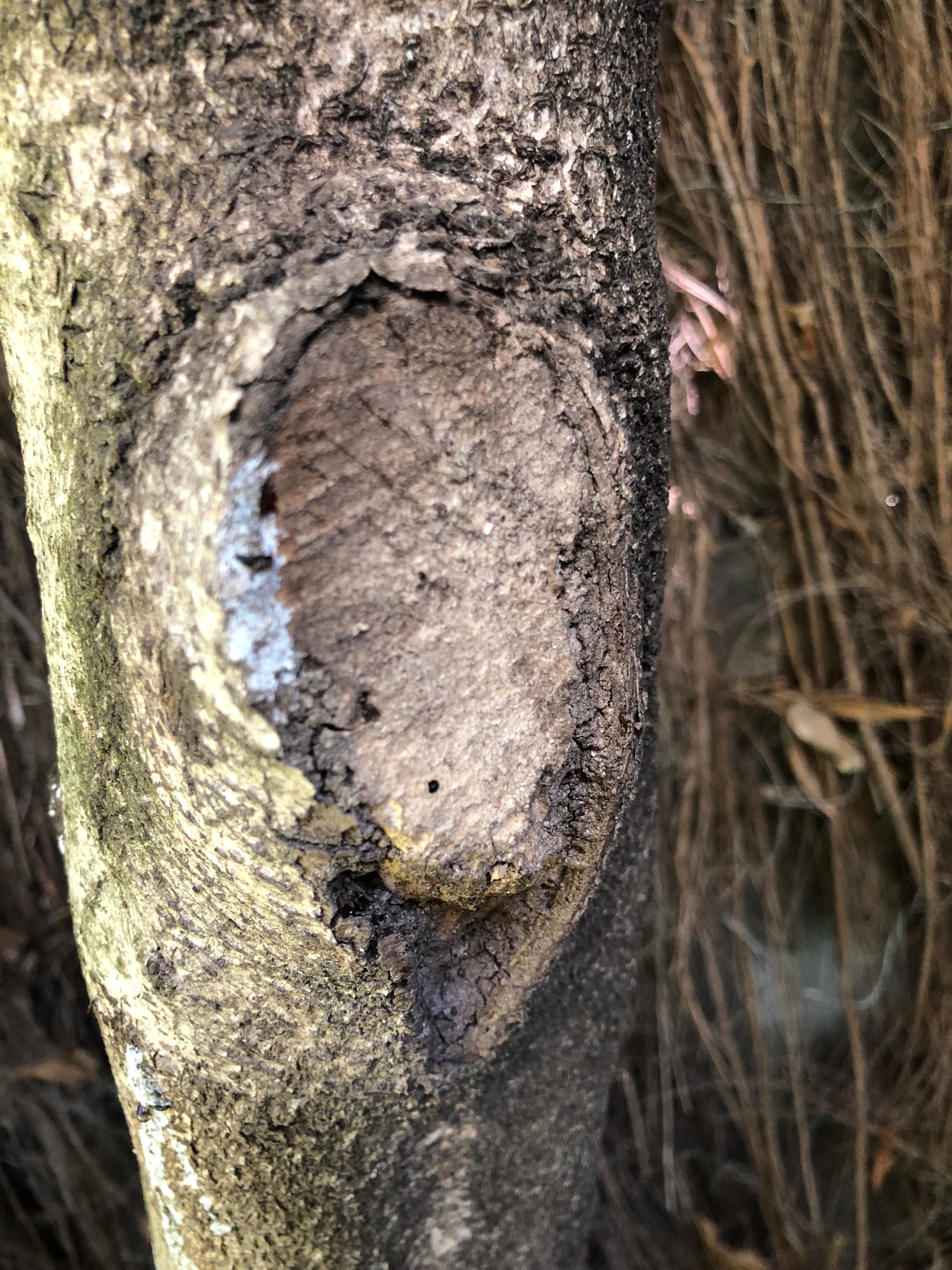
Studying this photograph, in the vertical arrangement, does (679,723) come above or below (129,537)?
below

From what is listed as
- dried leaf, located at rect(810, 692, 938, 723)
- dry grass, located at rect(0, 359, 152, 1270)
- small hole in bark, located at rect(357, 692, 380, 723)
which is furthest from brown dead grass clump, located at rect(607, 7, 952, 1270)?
small hole in bark, located at rect(357, 692, 380, 723)

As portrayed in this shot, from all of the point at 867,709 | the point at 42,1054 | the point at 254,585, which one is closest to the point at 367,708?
the point at 254,585

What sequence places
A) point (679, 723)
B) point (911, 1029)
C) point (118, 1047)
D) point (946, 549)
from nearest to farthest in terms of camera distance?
1. point (118, 1047)
2. point (946, 549)
3. point (911, 1029)
4. point (679, 723)

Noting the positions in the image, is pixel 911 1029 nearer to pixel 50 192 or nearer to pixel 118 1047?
pixel 118 1047

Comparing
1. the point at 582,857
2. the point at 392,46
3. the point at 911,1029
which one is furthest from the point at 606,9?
the point at 911,1029

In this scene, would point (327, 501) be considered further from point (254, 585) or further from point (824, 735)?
point (824, 735)

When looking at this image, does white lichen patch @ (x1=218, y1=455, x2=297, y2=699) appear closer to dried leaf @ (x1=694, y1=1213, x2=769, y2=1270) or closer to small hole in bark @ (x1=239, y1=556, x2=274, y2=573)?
small hole in bark @ (x1=239, y1=556, x2=274, y2=573)

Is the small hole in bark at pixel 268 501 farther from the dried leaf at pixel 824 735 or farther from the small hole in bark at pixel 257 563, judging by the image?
the dried leaf at pixel 824 735

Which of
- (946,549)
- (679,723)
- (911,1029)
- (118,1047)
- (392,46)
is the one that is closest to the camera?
(392,46)
